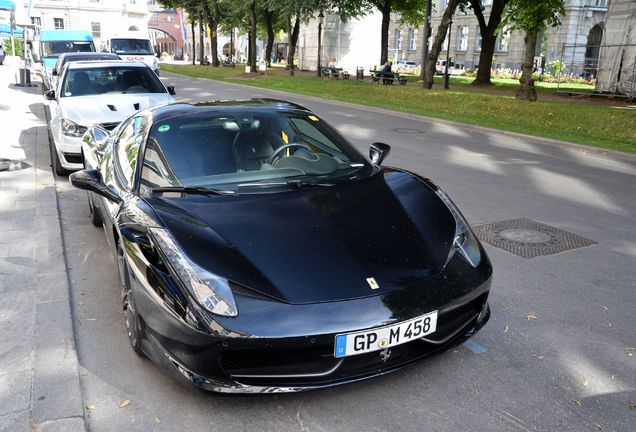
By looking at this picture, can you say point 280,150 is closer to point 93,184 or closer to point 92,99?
point 93,184

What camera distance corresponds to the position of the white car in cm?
802

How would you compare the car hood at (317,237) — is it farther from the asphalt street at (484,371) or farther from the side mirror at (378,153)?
the side mirror at (378,153)

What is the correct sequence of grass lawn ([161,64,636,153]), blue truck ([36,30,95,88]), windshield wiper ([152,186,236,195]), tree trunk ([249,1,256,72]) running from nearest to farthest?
windshield wiper ([152,186,236,195])
grass lawn ([161,64,636,153])
blue truck ([36,30,95,88])
tree trunk ([249,1,256,72])

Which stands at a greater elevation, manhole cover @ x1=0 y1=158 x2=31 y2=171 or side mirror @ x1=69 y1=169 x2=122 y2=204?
side mirror @ x1=69 y1=169 x2=122 y2=204

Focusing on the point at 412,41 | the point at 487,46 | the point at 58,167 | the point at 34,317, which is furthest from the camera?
the point at 412,41

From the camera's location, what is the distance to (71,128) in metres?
7.97

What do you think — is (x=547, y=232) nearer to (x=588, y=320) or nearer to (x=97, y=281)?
(x=588, y=320)

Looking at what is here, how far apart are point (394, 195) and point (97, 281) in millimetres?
2591

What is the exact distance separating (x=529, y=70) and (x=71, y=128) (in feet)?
50.6

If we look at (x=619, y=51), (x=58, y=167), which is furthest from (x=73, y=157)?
(x=619, y=51)

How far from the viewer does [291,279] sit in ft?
9.37

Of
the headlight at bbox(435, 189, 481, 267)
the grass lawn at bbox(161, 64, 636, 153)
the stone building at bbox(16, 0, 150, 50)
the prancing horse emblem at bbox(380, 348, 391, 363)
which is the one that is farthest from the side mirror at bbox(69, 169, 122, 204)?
the stone building at bbox(16, 0, 150, 50)

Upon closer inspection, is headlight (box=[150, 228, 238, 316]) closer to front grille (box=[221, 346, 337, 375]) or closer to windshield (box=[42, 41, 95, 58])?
front grille (box=[221, 346, 337, 375])

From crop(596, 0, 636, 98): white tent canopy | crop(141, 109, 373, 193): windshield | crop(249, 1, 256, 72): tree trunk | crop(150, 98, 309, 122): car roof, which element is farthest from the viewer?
crop(249, 1, 256, 72): tree trunk
